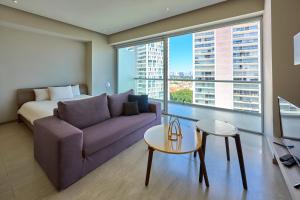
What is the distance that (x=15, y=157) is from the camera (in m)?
2.39

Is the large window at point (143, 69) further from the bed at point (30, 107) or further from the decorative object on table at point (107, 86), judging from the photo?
the bed at point (30, 107)

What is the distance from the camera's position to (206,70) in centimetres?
404

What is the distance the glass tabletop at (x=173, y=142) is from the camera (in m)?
1.75

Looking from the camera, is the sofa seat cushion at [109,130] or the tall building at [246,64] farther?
the tall building at [246,64]

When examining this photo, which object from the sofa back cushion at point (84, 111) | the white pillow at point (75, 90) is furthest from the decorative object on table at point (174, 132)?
the white pillow at point (75, 90)

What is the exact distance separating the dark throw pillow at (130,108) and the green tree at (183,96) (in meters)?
1.81

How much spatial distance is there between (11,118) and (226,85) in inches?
222

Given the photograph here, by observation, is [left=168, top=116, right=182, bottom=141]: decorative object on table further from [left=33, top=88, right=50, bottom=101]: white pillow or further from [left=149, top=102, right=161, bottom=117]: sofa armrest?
[left=33, top=88, right=50, bottom=101]: white pillow

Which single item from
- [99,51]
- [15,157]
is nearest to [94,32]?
[99,51]

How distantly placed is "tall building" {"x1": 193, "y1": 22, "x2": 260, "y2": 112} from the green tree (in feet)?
0.47

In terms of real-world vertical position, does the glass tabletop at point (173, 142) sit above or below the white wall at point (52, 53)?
below

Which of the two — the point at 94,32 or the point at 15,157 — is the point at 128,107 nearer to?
the point at 15,157

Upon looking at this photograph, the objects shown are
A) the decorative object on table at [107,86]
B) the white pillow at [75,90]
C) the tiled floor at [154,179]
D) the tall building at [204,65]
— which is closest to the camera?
the tiled floor at [154,179]

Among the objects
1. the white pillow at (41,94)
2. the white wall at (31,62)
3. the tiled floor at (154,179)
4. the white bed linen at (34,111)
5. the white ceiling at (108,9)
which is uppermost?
the white ceiling at (108,9)
